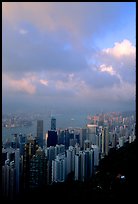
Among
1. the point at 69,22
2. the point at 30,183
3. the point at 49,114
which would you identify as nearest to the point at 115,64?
the point at 69,22

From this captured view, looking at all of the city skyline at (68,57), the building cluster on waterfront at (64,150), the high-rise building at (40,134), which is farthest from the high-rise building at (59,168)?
the city skyline at (68,57)

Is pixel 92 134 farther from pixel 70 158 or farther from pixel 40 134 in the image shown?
pixel 40 134

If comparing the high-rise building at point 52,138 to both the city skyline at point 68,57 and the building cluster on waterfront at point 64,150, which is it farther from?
the city skyline at point 68,57

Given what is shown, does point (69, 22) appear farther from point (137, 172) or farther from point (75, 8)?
point (137, 172)

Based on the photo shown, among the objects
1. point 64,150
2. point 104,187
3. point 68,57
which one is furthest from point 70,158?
point 68,57

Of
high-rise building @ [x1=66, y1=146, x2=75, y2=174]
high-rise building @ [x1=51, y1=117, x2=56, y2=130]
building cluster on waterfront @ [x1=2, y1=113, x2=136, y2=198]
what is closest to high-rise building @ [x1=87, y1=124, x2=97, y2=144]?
building cluster on waterfront @ [x1=2, y1=113, x2=136, y2=198]

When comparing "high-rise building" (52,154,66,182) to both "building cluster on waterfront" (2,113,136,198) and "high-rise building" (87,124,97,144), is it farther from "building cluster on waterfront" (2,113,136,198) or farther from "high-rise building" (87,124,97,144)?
"high-rise building" (87,124,97,144)
